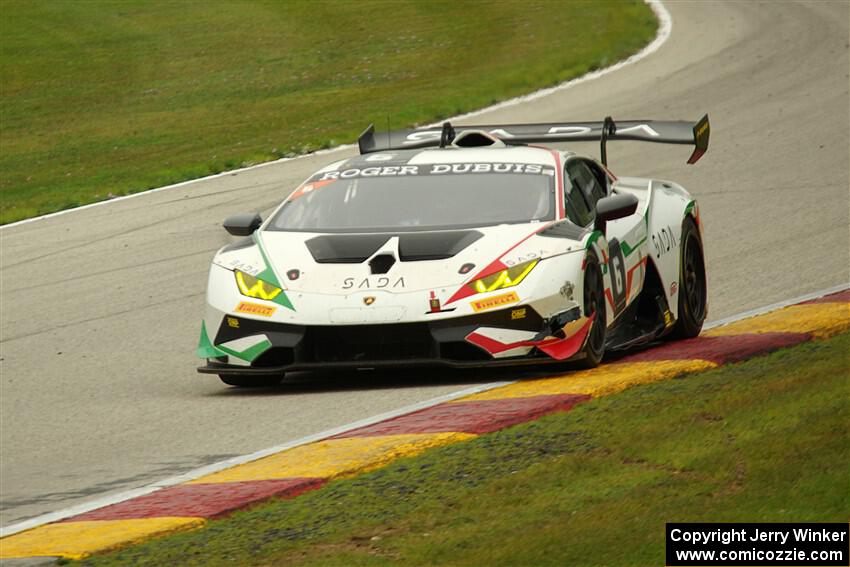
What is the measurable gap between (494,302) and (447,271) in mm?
299

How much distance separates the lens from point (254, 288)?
888 cm

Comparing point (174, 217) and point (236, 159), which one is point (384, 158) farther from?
point (236, 159)

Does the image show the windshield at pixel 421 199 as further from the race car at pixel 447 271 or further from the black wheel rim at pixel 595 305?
the black wheel rim at pixel 595 305

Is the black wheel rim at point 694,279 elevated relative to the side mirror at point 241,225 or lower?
lower

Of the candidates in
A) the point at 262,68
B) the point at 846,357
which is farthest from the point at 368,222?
the point at 262,68

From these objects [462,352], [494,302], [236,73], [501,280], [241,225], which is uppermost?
[236,73]

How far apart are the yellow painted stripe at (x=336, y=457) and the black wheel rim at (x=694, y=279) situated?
140 inches

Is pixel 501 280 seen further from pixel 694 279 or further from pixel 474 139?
pixel 474 139

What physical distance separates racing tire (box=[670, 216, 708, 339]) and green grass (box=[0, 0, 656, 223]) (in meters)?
7.92

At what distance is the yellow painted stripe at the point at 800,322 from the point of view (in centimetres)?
923

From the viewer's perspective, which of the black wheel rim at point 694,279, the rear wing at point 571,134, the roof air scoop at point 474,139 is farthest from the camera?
the roof air scoop at point 474,139

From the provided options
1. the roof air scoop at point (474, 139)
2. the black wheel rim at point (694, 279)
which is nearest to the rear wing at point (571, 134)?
the roof air scoop at point (474, 139)

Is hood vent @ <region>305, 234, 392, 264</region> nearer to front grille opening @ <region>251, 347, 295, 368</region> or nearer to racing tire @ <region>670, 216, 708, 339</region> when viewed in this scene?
front grille opening @ <region>251, 347, 295, 368</region>

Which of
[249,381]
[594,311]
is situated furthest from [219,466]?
[594,311]
